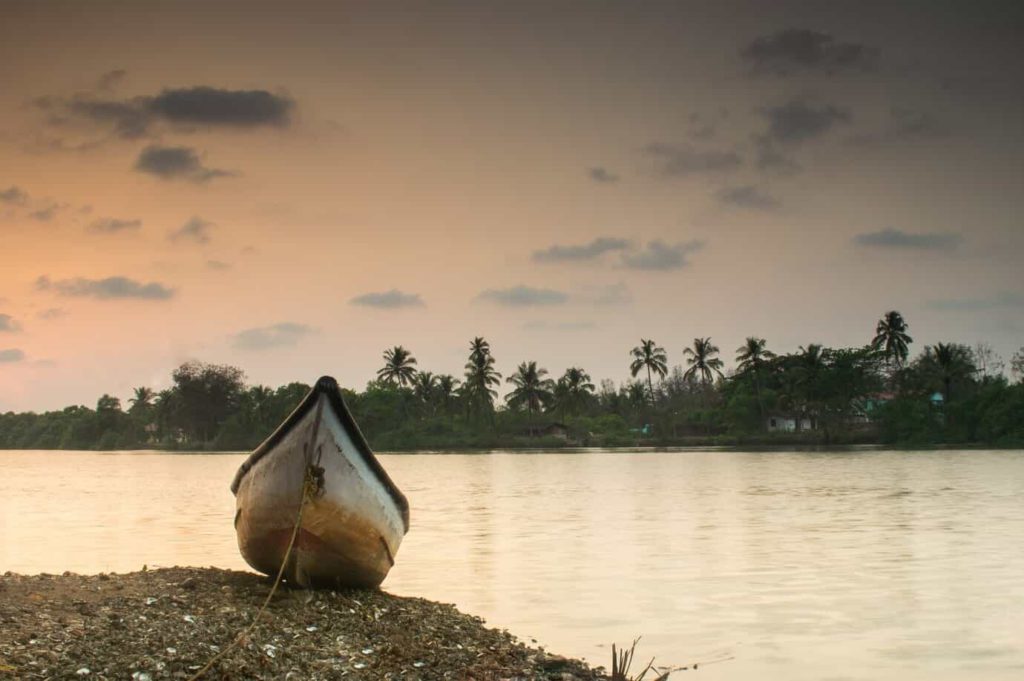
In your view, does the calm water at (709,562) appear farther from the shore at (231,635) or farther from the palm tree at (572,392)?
the palm tree at (572,392)

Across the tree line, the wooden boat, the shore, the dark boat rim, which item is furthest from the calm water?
the tree line

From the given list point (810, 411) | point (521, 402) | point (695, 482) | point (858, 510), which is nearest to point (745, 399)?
point (810, 411)

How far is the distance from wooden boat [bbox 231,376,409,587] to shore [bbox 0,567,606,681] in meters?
0.29

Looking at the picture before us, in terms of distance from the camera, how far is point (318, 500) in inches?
373

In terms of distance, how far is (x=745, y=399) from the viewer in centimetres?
9775

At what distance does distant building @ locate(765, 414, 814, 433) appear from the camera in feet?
315

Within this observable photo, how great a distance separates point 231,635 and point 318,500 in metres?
1.82

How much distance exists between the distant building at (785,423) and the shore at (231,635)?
8856 centimetres

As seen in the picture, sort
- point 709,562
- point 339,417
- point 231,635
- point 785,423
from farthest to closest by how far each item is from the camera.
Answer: point 785,423 → point 709,562 → point 339,417 → point 231,635

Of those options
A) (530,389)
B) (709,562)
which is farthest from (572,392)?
(709,562)

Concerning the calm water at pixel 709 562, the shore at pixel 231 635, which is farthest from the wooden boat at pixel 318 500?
the calm water at pixel 709 562

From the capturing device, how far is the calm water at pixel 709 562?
1075 cm

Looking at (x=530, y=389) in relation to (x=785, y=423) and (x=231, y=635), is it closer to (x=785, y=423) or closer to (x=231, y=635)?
(x=785, y=423)

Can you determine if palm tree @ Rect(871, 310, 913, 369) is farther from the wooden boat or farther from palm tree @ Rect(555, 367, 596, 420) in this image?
the wooden boat
